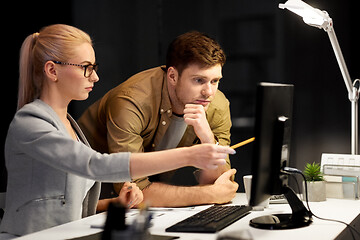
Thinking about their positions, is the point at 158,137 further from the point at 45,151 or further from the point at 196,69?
the point at 45,151

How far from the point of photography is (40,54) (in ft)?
6.49

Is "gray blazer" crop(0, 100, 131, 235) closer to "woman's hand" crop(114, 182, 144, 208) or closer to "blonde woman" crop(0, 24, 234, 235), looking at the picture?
"blonde woman" crop(0, 24, 234, 235)

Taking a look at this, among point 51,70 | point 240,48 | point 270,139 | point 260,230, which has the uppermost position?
point 240,48

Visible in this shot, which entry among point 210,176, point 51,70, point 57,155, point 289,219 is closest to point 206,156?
point 289,219

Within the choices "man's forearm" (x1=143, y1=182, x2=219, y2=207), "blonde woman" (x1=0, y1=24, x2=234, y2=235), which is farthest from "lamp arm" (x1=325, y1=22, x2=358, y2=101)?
"blonde woman" (x1=0, y1=24, x2=234, y2=235)

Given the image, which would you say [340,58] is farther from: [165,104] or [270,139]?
[270,139]

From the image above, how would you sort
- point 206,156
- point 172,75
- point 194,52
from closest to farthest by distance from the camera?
point 206,156, point 194,52, point 172,75

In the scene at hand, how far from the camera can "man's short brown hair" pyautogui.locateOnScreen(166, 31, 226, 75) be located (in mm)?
2389

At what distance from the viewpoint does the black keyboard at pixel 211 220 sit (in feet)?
5.14

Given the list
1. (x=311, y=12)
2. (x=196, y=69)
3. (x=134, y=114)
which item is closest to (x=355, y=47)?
(x=311, y=12)

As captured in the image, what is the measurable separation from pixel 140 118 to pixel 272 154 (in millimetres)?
969

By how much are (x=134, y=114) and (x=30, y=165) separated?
0.68 meters

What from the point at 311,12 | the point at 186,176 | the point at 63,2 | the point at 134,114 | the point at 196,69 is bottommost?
the point at 186,176

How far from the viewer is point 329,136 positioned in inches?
127
